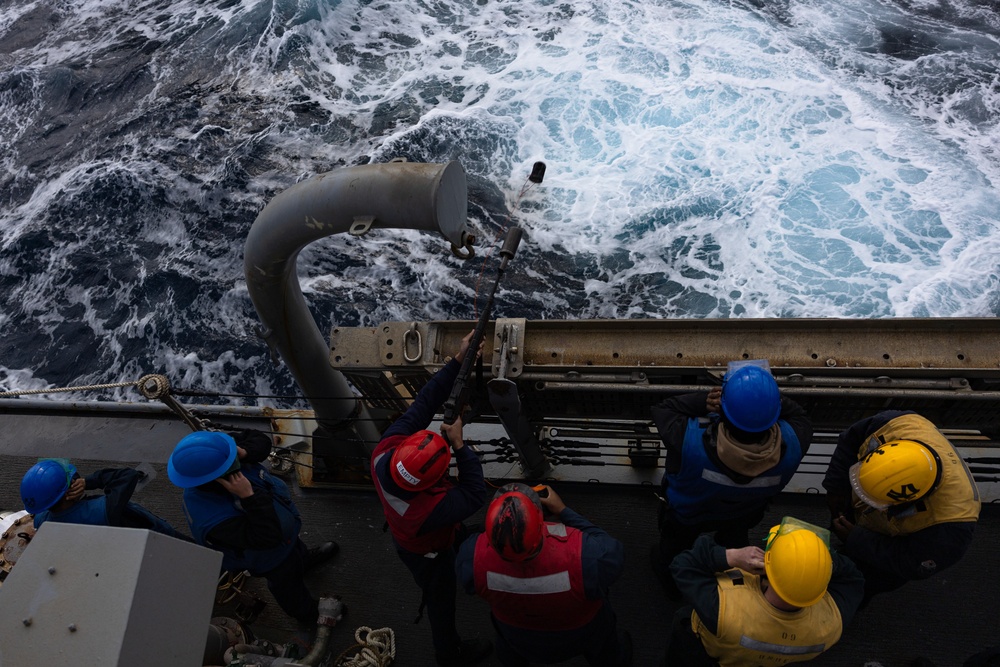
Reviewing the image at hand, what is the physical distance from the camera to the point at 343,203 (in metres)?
3.00

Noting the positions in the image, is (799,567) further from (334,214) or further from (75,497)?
(75,497)

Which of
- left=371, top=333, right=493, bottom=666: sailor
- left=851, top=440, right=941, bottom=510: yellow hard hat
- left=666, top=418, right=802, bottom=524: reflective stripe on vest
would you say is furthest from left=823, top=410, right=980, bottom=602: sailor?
left=371, top=333, right=493, bottom=666: sailor

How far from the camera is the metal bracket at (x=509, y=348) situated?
3410 mm

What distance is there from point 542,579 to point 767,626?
82cm

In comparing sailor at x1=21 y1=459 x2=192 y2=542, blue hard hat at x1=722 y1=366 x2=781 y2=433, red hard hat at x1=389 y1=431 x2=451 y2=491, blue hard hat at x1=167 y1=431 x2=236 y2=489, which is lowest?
sailor at x1=21 y1=459 x2=192 y2=542

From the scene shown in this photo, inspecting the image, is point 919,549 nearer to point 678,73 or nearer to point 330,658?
point 330,658

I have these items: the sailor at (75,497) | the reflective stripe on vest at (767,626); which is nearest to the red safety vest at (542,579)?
the reflective stripe on vest at (767,626)

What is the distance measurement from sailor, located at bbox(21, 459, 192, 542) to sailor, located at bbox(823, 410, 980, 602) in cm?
336

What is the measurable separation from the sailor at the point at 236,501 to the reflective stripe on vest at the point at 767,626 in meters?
2.07

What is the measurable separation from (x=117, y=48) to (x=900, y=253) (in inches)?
620

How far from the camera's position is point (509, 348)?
3.44 metres

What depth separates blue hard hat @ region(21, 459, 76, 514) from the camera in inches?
117

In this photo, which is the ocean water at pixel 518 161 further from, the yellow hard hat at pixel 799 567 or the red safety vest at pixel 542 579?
the yellow hard hat at pixel 799 567

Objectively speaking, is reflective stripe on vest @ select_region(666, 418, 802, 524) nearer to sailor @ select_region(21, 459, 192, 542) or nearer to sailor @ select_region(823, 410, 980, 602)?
sailor @ select_region(823, 410, 980, 602)
